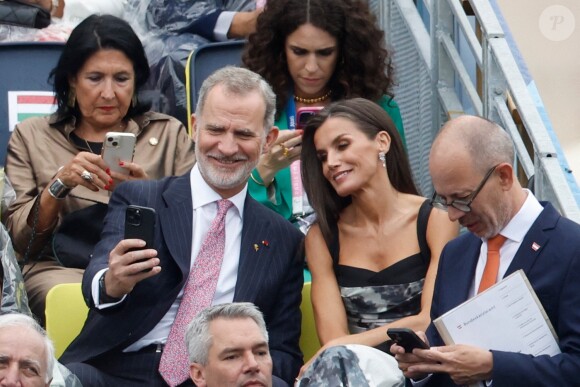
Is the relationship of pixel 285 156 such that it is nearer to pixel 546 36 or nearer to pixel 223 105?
pixel 223 105

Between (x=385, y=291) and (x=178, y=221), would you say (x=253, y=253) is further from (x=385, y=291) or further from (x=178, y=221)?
(x=385, y=291)

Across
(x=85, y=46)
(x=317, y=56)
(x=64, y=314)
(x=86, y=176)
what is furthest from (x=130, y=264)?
(x=317, y=56)

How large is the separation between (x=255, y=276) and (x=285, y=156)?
2.53 ft

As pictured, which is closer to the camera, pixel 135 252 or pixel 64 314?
pixel 135 252

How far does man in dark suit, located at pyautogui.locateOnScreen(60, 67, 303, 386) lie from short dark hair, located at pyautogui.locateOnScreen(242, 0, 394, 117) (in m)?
0.83

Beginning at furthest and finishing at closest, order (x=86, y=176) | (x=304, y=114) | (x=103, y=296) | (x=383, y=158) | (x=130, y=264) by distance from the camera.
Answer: (x=304, y=114) → (x=86, y=176) → (x=383, y=158) → (x=103, y=296) → (x=130, y=264)

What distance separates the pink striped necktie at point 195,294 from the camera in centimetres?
561

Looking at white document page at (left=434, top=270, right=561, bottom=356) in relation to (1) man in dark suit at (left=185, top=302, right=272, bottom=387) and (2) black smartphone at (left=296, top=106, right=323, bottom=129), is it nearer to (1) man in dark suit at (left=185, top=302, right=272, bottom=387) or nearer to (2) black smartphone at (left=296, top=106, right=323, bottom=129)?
(1) man in dark suit at (left=185, top=302, right=272, bottom=387)

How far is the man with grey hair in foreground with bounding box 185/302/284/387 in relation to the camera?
5.16m

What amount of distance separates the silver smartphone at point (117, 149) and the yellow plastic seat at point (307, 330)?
3.05 ft

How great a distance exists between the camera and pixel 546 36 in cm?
680

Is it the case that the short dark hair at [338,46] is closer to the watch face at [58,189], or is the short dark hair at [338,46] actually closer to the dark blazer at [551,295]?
the watch face at [58,189]

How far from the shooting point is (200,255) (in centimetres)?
582

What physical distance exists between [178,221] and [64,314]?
584mm
